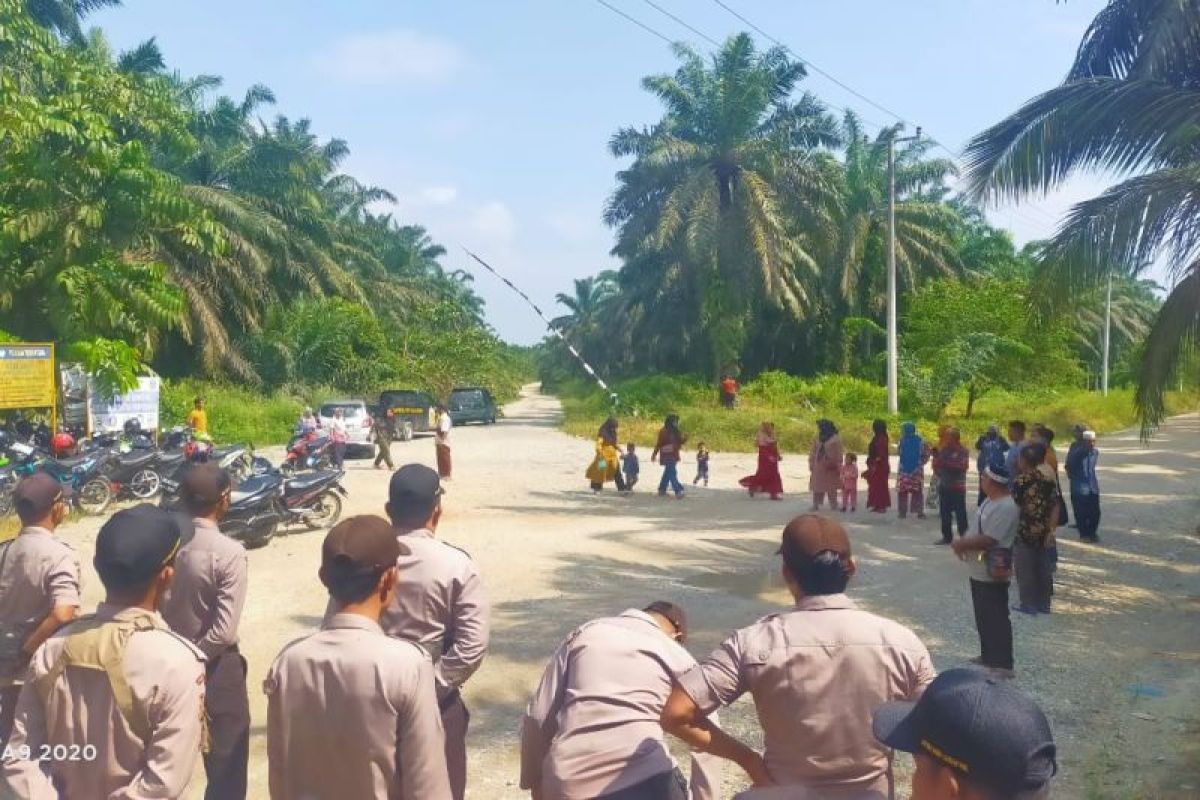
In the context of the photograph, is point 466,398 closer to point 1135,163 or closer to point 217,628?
point 1135,163

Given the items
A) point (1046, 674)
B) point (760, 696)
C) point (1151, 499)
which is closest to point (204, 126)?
point (1151, 499)

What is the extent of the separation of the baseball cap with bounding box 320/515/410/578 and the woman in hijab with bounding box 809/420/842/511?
11374 mm

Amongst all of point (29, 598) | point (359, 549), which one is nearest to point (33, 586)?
point (29, 598)

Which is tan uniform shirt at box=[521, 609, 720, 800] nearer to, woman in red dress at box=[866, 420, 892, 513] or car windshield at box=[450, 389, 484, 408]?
woman in red dress at box=[866, 420, 892, 513]

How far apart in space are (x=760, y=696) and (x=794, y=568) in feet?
1.26

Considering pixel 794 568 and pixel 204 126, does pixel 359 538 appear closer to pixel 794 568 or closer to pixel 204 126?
pixel 794 568

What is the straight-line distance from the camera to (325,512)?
1287 centimetres

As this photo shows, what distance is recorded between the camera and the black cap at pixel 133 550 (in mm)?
2828

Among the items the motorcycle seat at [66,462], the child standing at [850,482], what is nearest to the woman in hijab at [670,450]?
the child standing at [850,482]

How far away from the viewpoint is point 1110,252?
382 inches

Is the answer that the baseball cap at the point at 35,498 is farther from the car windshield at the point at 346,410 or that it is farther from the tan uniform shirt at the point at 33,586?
the car windshield at the point at 346,410

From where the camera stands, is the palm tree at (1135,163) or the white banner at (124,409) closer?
the palm tree at (1135,163)

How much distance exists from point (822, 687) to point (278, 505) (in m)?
10.1

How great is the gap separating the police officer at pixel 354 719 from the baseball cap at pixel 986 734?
1.29 metres
